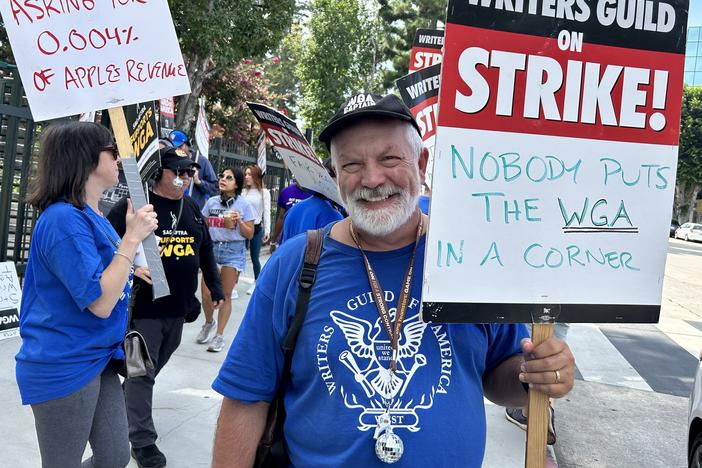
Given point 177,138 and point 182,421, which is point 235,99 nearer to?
point 177,138

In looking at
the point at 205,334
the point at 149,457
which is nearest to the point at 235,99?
the point at 205,334

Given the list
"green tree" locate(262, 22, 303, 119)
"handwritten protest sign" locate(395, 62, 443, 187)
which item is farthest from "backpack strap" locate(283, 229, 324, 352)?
"green tree" locate(262, 22, 303, 119)

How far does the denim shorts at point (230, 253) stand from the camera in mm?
6949

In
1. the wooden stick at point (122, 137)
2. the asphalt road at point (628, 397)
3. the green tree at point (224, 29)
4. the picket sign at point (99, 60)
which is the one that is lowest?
the asphalt road at point (628, 397)

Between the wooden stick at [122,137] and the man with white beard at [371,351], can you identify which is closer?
the man with white beard at [371,351]

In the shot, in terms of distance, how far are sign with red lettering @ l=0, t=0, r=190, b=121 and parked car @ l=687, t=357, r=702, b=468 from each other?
3.35 m

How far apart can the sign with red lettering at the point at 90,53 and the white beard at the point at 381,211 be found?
1.73 metres

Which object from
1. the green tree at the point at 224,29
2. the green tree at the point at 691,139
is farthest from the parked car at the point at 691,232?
the green tree at the point at 224,29

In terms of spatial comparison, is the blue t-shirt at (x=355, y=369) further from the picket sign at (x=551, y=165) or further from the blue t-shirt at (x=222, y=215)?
the blue t-shirt at (x=222, y=215)

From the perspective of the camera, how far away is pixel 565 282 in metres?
1.67

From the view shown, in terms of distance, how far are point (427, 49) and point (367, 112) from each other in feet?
17.0

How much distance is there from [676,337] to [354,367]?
8.77 metres

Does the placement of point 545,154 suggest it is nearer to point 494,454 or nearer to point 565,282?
point 565,282

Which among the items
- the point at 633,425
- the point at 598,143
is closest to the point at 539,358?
the point at 598,143
